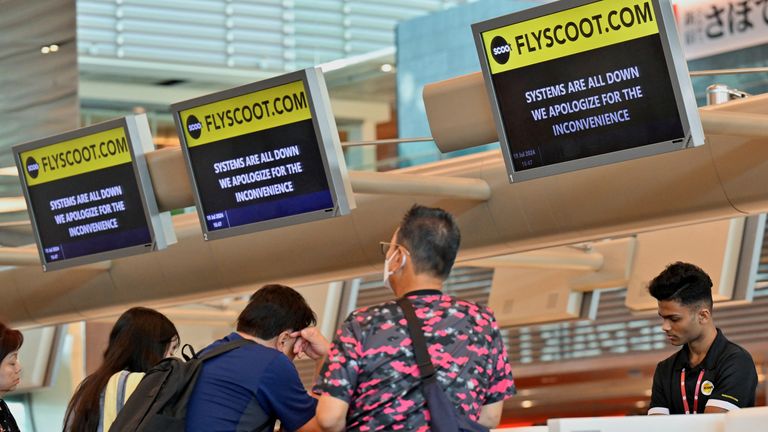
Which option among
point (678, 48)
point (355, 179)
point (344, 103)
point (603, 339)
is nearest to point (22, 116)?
point (355, 179)

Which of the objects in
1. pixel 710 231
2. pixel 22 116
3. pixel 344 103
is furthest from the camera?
pixel 344 103

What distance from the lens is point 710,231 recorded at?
10.5 m

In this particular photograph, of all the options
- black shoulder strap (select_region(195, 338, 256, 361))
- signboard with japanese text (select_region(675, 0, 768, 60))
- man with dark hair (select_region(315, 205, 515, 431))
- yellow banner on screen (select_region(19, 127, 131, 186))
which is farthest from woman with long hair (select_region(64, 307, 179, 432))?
signboard with japanese text (select_region(675, 0, 768, 60))

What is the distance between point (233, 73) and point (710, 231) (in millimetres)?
14361

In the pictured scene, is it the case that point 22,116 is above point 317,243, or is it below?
above

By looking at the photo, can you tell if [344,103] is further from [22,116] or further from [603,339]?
[22,116]

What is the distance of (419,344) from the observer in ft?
10.9

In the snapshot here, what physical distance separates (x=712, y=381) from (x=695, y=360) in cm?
16

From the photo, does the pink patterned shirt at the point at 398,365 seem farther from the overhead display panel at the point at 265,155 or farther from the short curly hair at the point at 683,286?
the overhead display panel at the point at 265,155

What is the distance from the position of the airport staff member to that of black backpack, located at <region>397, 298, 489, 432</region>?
1.62 m

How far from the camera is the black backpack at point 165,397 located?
3.86 meters

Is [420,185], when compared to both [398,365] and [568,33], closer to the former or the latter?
[568,33]

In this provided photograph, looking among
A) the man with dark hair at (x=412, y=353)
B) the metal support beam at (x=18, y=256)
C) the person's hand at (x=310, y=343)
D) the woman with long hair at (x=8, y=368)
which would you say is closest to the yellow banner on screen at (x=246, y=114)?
the woman with long hair at (x=8, y=368)

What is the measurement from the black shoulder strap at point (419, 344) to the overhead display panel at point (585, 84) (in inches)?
72.4
